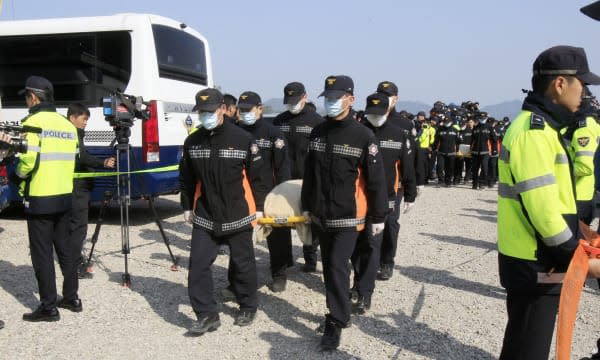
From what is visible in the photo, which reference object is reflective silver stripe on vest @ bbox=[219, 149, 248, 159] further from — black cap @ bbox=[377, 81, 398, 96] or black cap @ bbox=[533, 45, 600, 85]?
black cap @ bbox=[533, 45, 600, 85]

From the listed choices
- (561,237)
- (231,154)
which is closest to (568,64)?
(561,237)

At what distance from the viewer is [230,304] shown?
514 cm

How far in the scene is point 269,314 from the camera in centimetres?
484

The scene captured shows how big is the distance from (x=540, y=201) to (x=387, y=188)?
3.02 m

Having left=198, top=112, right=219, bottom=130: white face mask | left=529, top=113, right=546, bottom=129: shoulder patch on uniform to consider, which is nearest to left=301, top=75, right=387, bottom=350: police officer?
left=198, top=112, right=219, bottom=130: white face mask

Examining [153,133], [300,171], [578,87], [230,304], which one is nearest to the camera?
[578,87]

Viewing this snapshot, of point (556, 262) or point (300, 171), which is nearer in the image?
point (556, 262)

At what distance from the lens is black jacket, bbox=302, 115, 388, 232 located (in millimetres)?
4078

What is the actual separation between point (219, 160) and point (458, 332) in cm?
241

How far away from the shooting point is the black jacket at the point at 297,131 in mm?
6133

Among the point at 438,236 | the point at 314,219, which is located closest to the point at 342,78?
the point at 314,219

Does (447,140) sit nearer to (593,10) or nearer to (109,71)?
(109,71)

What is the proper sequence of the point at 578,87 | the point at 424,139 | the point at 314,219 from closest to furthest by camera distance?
the point at 578,87, the point at 314,219, the point at 424,139

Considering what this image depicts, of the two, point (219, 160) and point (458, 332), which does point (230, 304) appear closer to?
point (219, 160)
